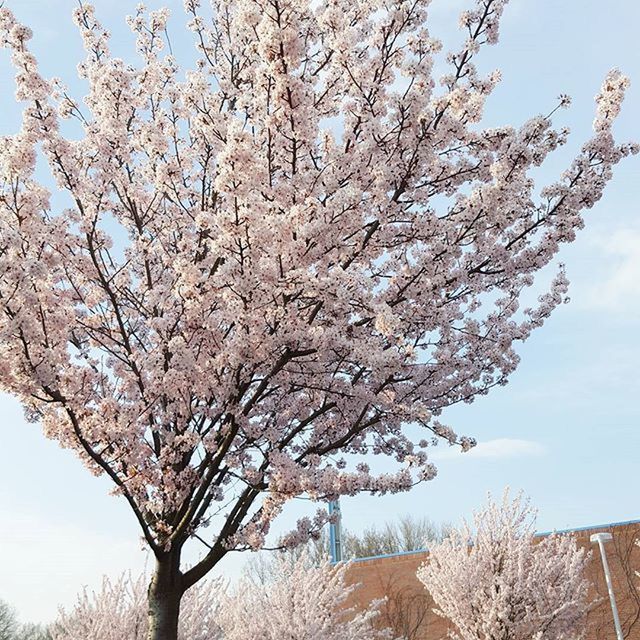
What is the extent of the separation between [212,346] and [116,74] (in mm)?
3158

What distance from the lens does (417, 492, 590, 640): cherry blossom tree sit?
1192cm

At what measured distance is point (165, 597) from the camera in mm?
6879

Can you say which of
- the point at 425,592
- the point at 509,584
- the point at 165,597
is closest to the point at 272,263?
the point at 165,597

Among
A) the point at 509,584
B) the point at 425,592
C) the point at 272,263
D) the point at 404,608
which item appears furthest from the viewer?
the point at 404,608

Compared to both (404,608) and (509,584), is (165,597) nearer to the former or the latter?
(509,584)

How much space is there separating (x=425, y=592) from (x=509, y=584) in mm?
7187

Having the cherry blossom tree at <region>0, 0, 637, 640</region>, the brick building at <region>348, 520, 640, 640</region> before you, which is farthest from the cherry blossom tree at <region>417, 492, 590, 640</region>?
the cherry blossom tree at <region>0, 0, 637, 640</region>

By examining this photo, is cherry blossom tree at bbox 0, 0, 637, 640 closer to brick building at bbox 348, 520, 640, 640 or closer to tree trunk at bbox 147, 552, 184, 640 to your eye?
tree trunk at bbox 147, 552, 184, 640

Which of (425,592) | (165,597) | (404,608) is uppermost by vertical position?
(165,597)

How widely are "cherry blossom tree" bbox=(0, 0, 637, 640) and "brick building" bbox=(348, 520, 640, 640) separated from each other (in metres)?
9.83

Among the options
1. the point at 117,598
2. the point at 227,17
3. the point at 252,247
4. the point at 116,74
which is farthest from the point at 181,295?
the point at 117,598

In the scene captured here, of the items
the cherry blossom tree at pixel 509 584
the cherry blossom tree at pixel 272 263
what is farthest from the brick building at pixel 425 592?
the cherry blossom tree at pixel 272 263

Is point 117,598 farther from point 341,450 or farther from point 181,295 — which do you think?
point 181,295

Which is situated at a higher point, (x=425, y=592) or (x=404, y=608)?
(x=425, y=592)
